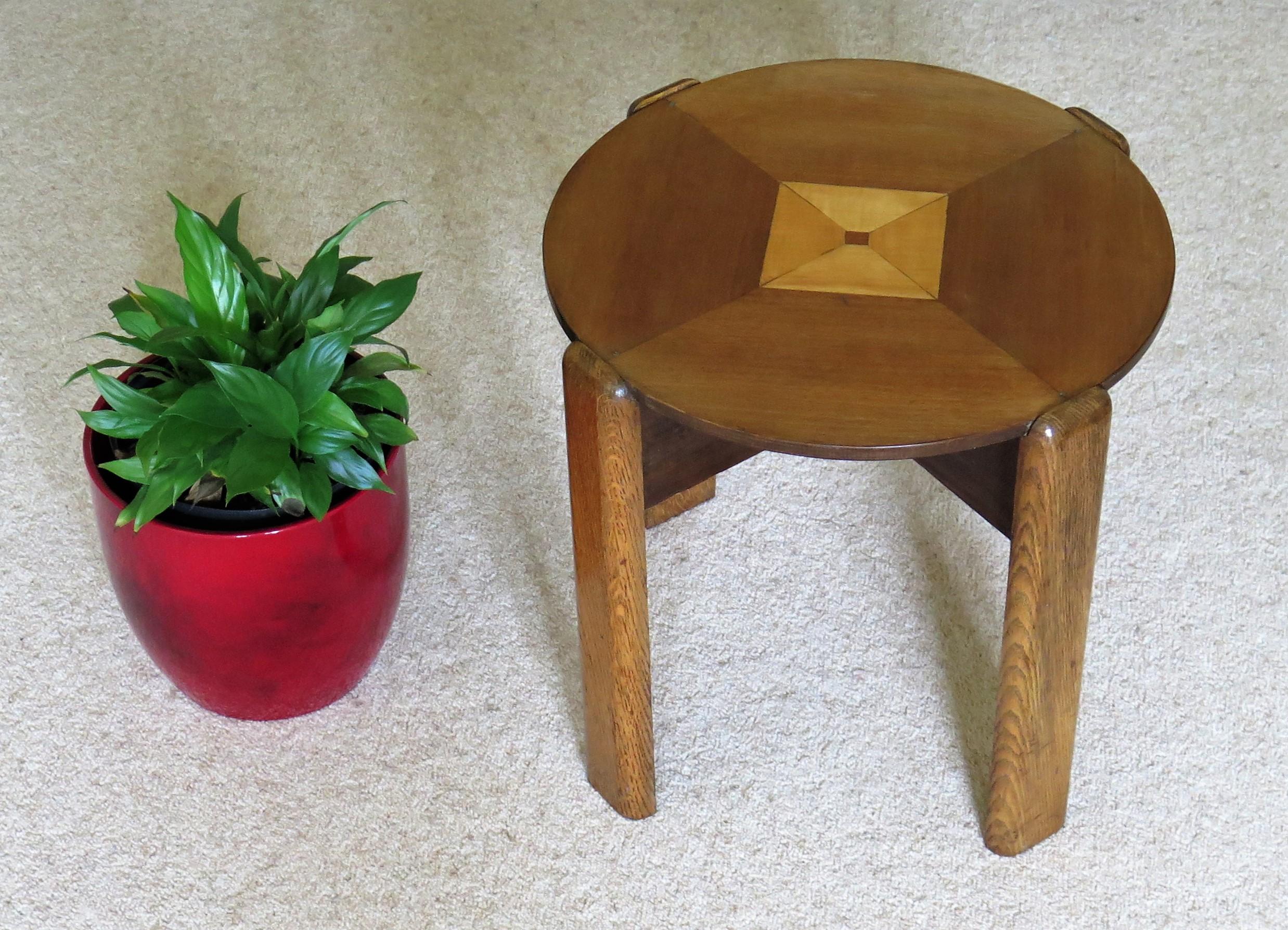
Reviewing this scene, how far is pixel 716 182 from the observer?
1.32m

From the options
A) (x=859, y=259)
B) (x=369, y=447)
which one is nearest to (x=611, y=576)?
(x=369, y=447)

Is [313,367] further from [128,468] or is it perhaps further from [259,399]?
[128,468]

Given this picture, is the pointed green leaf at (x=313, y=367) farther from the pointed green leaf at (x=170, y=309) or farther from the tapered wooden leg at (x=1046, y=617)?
the tapered wooden leg at (x=1046, y=617)

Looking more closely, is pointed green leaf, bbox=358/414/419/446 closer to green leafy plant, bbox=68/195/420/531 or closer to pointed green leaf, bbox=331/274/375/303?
green leafy plant, bbox=68/195/420/531

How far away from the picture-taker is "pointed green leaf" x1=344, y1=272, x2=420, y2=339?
1.32 metres

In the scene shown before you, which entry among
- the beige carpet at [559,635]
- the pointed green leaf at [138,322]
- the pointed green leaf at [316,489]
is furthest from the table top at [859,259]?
the beige carpet at [559,635]

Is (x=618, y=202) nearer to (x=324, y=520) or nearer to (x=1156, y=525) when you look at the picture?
(x=324, y=520)

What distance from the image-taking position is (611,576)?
1266 mm

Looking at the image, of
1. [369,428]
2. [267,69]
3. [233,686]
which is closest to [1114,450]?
[369,428]

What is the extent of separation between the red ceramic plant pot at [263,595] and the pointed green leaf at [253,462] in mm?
91

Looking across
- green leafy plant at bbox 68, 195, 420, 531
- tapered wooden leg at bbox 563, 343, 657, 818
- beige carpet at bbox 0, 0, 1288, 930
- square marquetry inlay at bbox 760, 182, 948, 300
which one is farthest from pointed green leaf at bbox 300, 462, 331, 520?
square marquetry inlay at bbox 760, 182, 948, 300

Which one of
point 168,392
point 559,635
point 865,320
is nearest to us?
point 865,320

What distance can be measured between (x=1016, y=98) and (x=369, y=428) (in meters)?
0.73

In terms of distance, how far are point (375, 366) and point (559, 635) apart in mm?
407
